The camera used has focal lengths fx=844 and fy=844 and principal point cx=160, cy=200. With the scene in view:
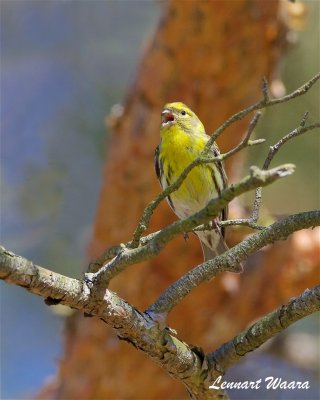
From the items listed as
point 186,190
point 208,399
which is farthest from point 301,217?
point 186,190

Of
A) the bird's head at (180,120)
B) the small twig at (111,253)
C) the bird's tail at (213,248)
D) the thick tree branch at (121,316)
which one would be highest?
the bird's head at (180,120)

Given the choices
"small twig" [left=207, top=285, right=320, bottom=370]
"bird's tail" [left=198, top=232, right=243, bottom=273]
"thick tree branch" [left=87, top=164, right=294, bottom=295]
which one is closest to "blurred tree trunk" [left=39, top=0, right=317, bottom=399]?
"bird's tail" [left=198, top=232, right=243, bottom=273]

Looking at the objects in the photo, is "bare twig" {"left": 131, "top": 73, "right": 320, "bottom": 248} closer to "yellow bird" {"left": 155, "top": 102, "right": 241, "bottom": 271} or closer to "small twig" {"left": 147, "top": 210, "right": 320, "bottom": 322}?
"small twig" {"left": 147, "top": 210, "right": 320, "bottom": 322}

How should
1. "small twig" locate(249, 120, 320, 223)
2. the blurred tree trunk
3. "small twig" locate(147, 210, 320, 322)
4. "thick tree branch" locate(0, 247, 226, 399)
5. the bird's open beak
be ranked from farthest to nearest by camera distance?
the blurred tree trunk, the bird's open beak, "small twig" locate(147, 210, 320, 322), "small twig" locate(249, 120, 320, 223), "thick tree branch" locate(0, 247, 226, 399)

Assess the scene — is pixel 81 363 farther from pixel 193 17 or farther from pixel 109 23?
pixel 109 23

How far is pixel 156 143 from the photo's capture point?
4406 mm

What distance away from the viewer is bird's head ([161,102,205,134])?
3.21m

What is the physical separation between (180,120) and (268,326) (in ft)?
4.94

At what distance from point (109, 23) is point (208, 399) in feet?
14.9

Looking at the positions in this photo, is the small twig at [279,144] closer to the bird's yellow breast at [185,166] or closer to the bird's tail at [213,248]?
the bird's yellow breast at [185,166]

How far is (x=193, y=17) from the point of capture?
445 cm

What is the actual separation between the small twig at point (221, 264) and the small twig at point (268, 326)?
0.14 metres

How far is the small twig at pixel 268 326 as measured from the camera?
1.81 meters

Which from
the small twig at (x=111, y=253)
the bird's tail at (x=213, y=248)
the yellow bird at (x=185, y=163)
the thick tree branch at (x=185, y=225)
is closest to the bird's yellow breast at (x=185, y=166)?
the yellow bird at (x=185, y=163)
